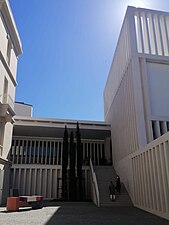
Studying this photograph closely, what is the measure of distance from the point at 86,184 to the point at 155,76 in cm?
1145

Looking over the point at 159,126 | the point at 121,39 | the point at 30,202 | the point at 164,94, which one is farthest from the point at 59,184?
the point at 121,39

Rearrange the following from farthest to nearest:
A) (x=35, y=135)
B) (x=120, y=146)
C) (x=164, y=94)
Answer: (x=35, y=135)
(x=120, y=146)
(x=164, y=94)

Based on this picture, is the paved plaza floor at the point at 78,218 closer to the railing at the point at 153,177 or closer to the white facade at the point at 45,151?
the railing at the point at 153,177

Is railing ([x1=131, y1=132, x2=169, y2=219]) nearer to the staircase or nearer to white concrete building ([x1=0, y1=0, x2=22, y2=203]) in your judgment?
the staircase

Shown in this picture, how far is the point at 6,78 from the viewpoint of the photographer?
651 inches

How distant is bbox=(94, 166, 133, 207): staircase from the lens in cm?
1436

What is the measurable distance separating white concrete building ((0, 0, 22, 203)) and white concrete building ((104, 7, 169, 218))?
→ 353 inches

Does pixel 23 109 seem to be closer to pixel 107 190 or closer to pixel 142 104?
pixel 107 190

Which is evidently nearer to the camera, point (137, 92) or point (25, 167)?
point (137, 92)

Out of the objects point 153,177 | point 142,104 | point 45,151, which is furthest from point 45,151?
point 153,177

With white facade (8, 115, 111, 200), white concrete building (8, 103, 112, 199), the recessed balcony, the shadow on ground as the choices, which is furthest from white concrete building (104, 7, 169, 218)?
the recessed balcony

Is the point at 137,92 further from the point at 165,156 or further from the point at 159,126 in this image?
the point at 165,156

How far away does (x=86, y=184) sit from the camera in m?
20.5

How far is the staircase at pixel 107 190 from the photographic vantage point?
47.1 feet
